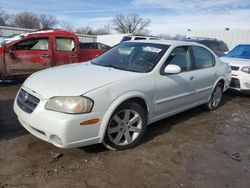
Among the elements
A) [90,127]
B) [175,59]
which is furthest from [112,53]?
[90,127]

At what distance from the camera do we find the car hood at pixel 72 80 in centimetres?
307

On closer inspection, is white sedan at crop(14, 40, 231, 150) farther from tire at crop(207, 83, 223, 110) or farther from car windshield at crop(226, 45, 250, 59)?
car windshield at crop(226, 45, 250, 59)

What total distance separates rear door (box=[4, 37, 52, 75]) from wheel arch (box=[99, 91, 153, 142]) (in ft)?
15.6

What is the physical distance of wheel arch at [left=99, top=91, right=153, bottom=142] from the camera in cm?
315

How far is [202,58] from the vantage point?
5.08m

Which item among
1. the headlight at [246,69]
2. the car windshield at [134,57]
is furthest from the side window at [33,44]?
the headlight at [246,69]

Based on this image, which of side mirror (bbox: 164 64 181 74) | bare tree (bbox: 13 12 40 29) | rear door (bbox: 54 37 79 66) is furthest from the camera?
bare tree (bbox: 13 12 40 29)

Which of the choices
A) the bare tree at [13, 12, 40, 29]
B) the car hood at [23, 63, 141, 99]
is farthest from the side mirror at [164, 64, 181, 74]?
the bare tree at [13, 12, 40, 29]

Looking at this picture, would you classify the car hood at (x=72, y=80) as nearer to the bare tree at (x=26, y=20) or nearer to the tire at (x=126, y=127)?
the tire at (x=126, y=127)

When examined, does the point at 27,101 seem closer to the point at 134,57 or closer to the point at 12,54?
the point at 134,57

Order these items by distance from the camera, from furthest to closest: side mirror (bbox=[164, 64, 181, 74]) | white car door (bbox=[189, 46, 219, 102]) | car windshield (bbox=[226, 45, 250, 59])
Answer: car windshield (bbox=[226, 45, 250, 59]), white car door (bbox=[189, 46, 219, 102]), side mirror (bbox=[164, 64, 181, 74])

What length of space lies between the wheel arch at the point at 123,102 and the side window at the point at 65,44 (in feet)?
16.0

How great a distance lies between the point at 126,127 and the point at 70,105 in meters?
0.97

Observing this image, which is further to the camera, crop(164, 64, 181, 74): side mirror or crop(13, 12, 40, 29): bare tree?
crop(13, 12, 40, 29): bare tree
